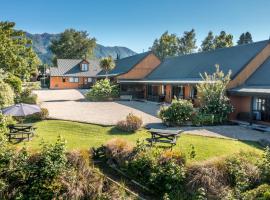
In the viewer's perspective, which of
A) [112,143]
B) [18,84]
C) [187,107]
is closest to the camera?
[112,143]

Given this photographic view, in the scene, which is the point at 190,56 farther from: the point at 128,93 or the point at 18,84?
the point at 18,84

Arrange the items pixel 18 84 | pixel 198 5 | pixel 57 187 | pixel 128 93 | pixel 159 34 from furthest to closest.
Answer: pixel 159 34
pixel 128 93
pixel 18 84
pixel 198 5
pixel 57 187

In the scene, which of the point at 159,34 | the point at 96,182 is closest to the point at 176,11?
the point at 96,182

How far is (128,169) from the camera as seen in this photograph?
A: 1125 cm

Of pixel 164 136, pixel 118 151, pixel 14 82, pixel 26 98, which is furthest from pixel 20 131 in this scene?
pixel 14 82

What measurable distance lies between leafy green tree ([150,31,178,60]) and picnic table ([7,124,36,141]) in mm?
57753

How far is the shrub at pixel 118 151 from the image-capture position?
11.7 m

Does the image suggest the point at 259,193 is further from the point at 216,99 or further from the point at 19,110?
the point at 216,99

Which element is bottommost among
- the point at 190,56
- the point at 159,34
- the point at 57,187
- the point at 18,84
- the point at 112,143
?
the point at 57,187

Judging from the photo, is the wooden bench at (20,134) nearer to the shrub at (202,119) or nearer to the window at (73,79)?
the shrub at (202,119)

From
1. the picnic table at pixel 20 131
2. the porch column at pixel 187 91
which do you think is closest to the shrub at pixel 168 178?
the picnic table at pixel 20 131

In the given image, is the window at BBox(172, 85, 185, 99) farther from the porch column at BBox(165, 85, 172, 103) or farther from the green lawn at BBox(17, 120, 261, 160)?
the green lawn at BBox(17, 120, 261, 160)

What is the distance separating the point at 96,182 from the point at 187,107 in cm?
1034

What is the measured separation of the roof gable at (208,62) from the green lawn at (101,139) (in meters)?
10.8
